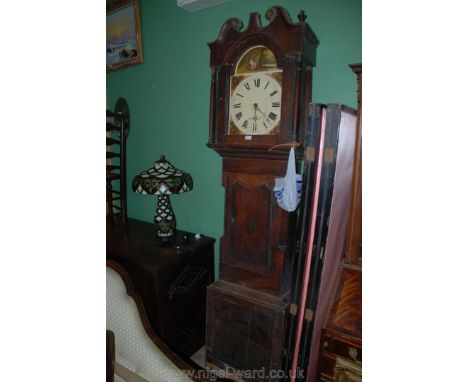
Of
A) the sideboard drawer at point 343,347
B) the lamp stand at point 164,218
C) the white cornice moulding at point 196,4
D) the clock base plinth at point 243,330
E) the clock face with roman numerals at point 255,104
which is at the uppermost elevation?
the white cornice moulding at point 196,4

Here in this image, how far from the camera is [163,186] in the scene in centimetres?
183

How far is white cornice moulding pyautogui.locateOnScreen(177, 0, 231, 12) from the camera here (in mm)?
1865

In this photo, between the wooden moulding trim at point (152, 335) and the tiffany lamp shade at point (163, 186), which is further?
the tiffany lamp shade at point (163, 186)

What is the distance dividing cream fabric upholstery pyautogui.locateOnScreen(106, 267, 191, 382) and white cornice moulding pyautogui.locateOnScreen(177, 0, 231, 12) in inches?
70.1

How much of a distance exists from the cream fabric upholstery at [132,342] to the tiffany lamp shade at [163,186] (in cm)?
60

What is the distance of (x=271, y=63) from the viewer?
1396 millimetres

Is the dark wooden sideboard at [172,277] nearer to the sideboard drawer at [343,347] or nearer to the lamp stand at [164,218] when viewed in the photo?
the lamp stand at [164,218]

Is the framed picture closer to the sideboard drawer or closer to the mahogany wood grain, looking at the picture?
the mahogany wood grain

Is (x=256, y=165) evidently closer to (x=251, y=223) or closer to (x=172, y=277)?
(x=251, y=223)

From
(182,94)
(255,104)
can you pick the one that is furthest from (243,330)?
(182,94)

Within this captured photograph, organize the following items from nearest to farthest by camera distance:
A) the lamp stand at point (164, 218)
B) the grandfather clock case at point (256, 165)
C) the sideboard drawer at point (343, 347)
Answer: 1. the sideboard drawer at point (343, 347)
2. the grandfather clock case at point (256, 165)
3. the lamp stand at point (164, 218)

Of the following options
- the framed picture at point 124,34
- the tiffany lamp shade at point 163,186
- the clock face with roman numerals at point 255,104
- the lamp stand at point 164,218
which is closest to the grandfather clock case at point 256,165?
the clock face with roman numerals at point 255,104

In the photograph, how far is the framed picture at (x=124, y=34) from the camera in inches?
91.9
